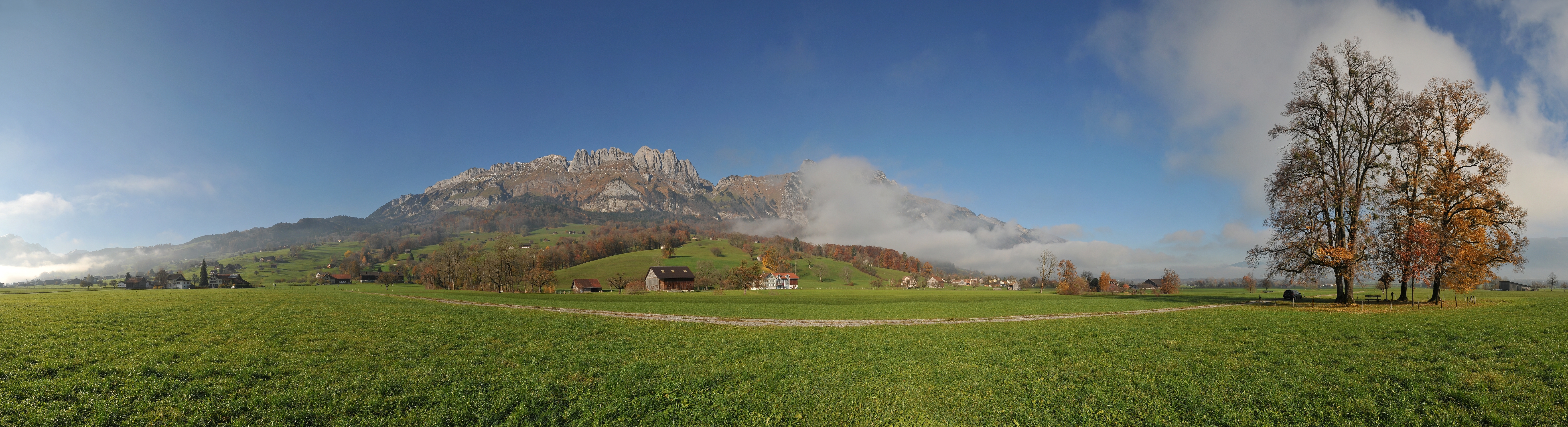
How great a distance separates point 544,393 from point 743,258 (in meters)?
172

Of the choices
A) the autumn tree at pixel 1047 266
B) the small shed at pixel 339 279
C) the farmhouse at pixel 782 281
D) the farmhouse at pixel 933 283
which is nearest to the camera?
the autumn tree at pixel 1047 266

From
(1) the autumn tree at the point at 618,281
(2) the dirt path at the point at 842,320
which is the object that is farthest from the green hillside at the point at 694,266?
(2) the dirt path at the point at 842,320

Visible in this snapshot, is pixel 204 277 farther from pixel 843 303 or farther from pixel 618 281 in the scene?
pixel 843 303

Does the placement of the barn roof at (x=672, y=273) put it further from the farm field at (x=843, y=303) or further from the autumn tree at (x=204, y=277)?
the autumn tree at (x=204, y=277)

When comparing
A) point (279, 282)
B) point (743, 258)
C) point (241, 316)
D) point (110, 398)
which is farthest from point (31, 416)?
point (279, 282)

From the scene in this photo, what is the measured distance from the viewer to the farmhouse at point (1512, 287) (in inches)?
4023

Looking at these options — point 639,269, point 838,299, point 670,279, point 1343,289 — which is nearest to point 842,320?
point 1343,289

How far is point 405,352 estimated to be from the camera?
48.7 ft

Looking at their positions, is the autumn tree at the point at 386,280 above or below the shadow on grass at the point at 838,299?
below

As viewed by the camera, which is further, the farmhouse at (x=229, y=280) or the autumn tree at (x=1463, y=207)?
the farmhouse at (x=229, y=280)

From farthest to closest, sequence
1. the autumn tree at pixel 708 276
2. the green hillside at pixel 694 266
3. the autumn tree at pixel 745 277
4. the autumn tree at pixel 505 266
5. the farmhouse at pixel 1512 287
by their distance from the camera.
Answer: the green hillside at pixel 694 266 → the autumn tree at pixel 708 276 → the autumn tree at pixel 745 277 → the farmhouse at pixel 1512 287 → the autumn tree at pixel 505 266

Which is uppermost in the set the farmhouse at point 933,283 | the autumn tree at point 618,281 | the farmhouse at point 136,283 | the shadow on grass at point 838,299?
the shadow on grass at point 838,299

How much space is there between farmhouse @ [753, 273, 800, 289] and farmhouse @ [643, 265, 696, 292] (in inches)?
773

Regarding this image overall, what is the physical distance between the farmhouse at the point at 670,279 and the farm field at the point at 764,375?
10312 cm
